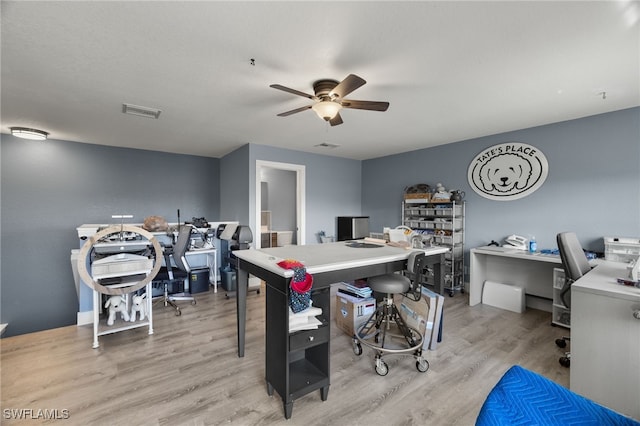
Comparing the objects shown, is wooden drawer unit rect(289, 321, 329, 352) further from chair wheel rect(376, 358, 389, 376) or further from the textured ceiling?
the textured ceiling

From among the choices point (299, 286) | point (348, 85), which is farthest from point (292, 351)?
point (348, 85)

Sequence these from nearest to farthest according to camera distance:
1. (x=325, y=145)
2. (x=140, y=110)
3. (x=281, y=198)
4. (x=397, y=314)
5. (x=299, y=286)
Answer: (x=299, y=286), (x=397, y=314), (x=140, y=110), (x=325, y=145), (x=281, y=198)

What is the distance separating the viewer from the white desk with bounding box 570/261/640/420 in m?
1.58

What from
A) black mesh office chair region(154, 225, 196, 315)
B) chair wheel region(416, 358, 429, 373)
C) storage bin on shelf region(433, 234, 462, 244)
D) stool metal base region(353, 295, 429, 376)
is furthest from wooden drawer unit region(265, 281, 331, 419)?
storage bin on shelf region(433, 234, 462, 244)

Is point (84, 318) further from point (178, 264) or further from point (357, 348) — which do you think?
point (357, 348)

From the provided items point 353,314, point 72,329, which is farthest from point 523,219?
point 72,329

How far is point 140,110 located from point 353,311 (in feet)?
10.4

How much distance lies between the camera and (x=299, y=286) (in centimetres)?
162

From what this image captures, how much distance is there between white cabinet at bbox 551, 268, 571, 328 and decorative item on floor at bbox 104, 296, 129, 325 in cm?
473

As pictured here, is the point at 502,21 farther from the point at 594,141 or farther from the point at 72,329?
the point at 72,329

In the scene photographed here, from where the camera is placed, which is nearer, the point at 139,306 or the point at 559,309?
the point at 139,306

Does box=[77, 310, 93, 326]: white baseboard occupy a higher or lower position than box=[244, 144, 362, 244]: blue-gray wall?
lower

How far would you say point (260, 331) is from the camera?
2.94m

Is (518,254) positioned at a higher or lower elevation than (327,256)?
lower
